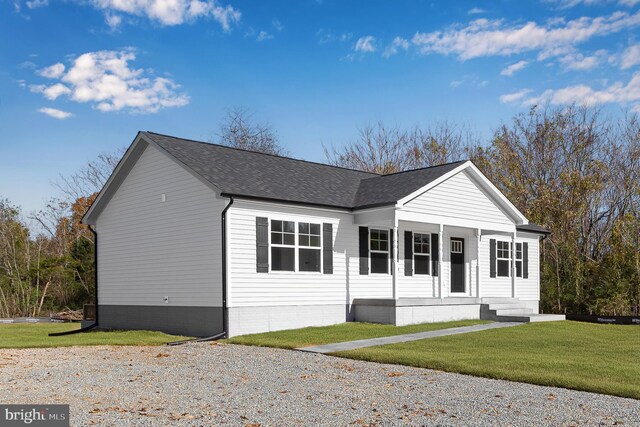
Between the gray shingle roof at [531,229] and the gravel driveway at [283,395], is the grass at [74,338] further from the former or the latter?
the gray shingle roof at [531,229]

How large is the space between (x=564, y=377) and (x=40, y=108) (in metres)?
23.8

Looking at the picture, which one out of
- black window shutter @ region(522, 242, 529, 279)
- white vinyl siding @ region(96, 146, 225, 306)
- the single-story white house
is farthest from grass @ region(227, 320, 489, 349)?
black window shutter @ region(522, 242, 529, 279)

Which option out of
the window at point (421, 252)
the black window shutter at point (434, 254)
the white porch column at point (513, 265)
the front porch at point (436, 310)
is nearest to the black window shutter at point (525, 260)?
the white porch column at point (513, 265)

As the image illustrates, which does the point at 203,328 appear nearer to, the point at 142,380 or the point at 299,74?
the point at 142,380

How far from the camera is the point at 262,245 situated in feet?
53.7

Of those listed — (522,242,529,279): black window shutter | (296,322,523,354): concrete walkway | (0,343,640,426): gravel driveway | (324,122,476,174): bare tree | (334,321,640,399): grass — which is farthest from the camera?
(324,122,476,174): bare tree

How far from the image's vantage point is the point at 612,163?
1156 inches

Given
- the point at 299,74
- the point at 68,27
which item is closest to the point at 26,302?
the point at 68,27

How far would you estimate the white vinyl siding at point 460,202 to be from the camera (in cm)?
1903

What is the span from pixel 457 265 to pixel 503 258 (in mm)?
2557

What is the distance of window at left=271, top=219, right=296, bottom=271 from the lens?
658 inches

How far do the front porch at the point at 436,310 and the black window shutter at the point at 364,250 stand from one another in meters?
0.93

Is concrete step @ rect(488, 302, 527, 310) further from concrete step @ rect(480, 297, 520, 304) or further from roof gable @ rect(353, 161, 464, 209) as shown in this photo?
roof gable @ rect(353, 161, 464, 209)
